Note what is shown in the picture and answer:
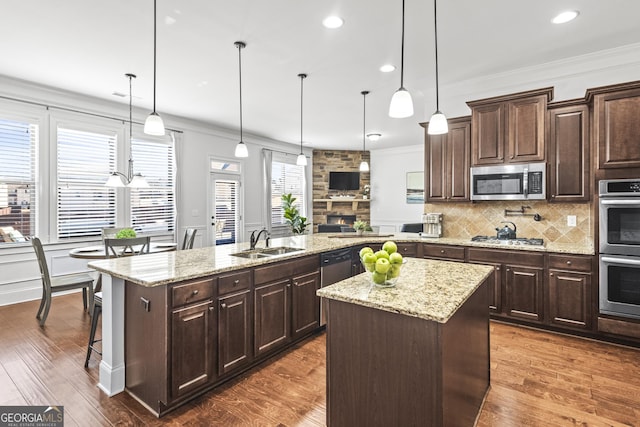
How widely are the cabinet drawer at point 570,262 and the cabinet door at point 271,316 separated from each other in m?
2.67

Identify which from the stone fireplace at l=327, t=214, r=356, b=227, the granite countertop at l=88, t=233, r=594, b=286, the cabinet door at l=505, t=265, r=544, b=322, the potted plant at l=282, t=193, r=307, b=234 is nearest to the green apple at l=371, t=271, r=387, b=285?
the granite countertop at l=88, t=233, r=594, b=286

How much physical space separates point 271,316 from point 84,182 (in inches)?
159

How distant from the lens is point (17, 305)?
14.2ft

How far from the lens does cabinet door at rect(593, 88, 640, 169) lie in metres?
3.03

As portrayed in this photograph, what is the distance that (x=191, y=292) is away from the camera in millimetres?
2150

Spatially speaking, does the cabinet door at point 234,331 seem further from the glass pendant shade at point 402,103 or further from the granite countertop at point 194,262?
the glass pendant shade at point 402,103

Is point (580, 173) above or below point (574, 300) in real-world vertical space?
above

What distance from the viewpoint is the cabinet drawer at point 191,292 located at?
207cm

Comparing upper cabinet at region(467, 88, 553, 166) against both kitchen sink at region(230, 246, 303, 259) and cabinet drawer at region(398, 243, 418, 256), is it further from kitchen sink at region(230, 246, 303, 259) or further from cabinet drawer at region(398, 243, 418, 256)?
kitchen sink at region(230, 246, 303, 259)

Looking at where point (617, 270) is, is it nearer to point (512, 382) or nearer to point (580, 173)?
point (580, 173)

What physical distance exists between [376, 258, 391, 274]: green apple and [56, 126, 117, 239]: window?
5.05 meters

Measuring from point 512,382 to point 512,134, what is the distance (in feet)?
8.62

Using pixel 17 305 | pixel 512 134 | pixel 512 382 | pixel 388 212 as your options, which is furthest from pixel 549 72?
pixel 17 305

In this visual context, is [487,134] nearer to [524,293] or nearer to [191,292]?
[524,293]
